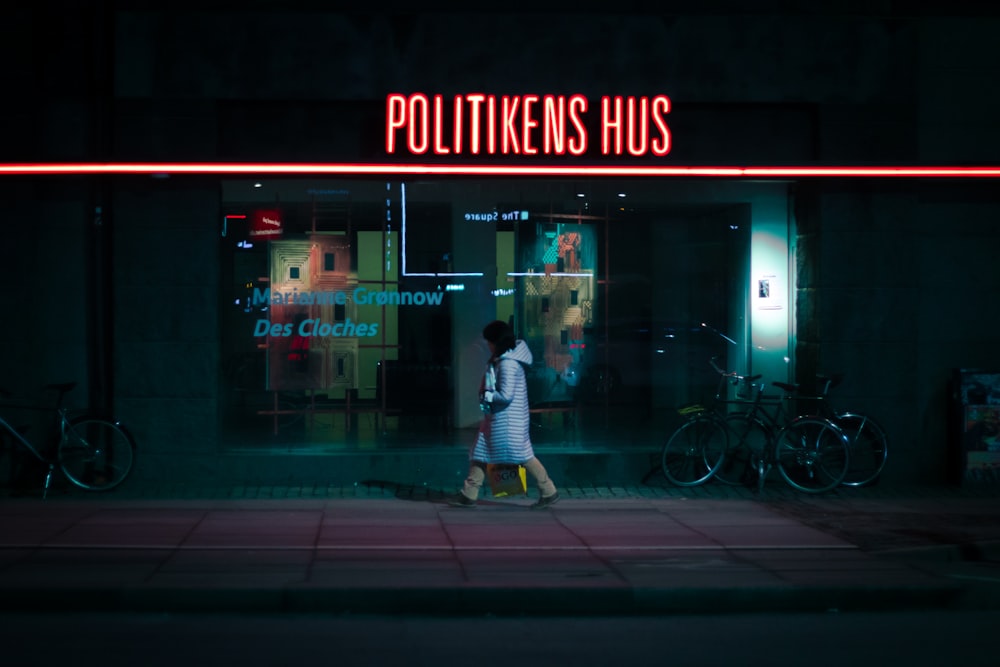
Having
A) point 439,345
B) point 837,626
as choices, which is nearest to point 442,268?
point 439,345

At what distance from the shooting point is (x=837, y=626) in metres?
7.14

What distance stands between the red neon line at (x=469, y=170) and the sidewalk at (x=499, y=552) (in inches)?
130

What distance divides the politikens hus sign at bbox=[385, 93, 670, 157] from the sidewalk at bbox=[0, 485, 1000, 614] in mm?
3631

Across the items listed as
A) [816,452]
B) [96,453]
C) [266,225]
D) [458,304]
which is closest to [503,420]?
[458,304]

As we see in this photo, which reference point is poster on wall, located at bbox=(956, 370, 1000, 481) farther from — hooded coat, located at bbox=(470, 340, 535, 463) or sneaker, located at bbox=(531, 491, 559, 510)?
hooded coat, located at bbox=(470, 340, 535, 463)

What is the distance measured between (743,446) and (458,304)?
350 cm

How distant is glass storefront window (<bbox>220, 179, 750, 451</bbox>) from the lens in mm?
12234

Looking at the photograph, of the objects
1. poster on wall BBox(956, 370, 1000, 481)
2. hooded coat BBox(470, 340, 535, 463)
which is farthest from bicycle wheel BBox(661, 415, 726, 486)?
poster on wall BBox(956, 370, 1000, 481)

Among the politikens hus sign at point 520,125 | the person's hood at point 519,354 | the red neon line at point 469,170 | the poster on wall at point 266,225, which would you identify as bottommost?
the person's hood at point 519,354

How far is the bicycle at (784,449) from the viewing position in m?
11.8

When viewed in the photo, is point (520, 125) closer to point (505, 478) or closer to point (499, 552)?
point (505, 478)

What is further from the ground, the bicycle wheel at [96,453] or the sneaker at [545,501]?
the bicycle wheel at [96,453]

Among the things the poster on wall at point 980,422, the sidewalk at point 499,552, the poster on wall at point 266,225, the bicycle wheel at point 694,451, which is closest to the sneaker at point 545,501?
the sidewalk at point 499,552

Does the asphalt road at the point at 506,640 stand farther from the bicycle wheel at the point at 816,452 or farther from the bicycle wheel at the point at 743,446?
the bicycle wheel at the point at 743,446
